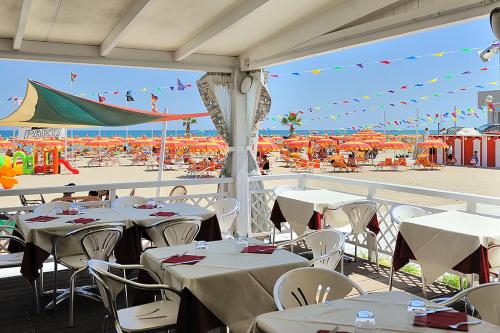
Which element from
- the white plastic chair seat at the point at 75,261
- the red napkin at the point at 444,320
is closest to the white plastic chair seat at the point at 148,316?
the white plastic chair seat at the point at 75,261

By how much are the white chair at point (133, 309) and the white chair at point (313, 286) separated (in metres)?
0.66

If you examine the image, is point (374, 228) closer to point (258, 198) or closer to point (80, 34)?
point (258, 198)

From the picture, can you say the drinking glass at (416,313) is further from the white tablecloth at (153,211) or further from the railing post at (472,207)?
the railing post at (472,207)

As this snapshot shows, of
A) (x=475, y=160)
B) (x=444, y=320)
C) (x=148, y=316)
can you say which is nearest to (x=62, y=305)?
(x=148, y=316)

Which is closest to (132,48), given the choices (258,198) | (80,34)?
(80,34)

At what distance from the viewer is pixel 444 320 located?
6.49 ft

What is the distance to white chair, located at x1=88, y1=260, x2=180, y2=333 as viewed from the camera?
2.74 meters

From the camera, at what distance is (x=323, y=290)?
2695mm

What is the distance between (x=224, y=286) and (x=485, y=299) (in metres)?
1.38

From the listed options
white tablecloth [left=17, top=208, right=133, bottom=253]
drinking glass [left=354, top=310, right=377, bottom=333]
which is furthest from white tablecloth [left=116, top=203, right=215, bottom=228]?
drinking glass [left=354, top=310, right=377, bottom=333]

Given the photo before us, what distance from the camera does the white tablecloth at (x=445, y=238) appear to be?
383cm

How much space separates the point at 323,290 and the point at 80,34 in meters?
4.23

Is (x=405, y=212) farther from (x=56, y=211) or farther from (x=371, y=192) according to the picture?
(x=56, y=211)

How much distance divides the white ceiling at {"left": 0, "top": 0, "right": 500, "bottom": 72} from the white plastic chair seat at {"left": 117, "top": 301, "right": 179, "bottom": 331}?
2.46 meters
